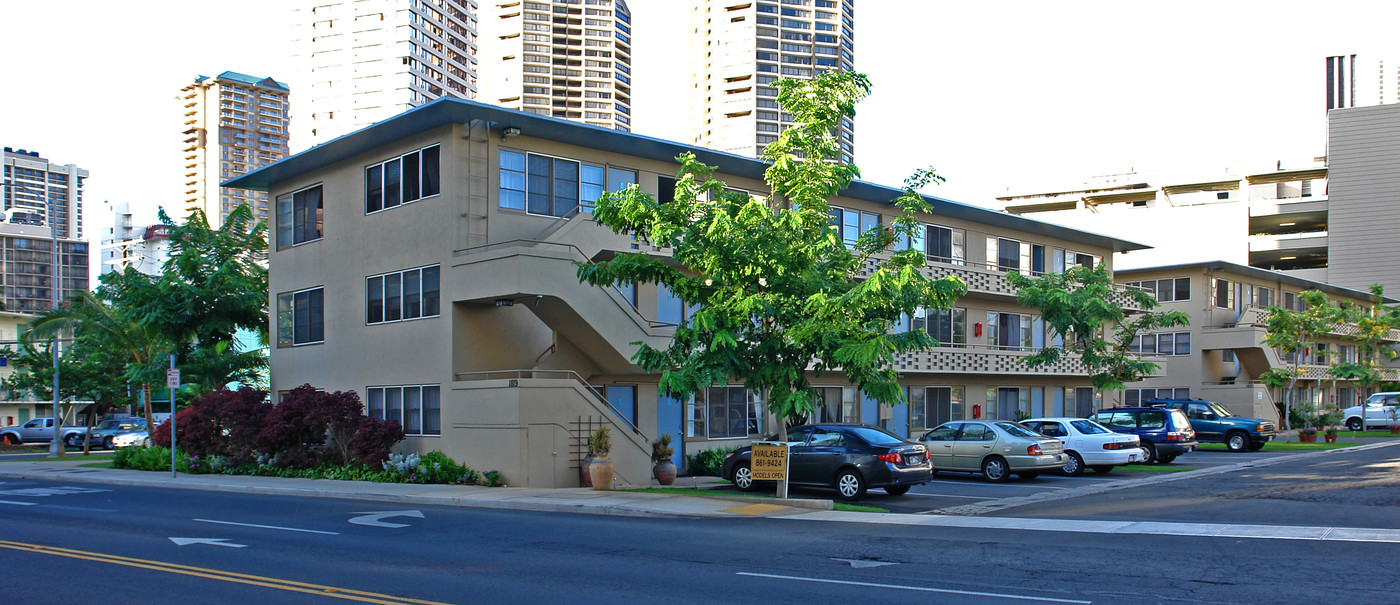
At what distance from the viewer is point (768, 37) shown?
132 meters

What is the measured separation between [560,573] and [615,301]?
13.0 m

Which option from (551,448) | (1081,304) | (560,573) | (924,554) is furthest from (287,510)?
(1081,304)

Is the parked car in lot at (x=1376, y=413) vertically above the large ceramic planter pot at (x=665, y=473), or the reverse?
the large ceramic planter pot at (x=665, y=473)

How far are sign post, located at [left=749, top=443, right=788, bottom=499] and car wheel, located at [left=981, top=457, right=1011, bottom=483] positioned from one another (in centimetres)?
749

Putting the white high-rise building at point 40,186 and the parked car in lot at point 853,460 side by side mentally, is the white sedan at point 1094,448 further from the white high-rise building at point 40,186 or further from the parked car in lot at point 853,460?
the white high-rise building at point 40,186

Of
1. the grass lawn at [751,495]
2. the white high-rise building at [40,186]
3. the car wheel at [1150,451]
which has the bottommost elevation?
the car wheel at [1150,451]

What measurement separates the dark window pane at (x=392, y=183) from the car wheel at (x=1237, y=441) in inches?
1111

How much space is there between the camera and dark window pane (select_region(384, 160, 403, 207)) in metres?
25.8

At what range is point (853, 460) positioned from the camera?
19188mm

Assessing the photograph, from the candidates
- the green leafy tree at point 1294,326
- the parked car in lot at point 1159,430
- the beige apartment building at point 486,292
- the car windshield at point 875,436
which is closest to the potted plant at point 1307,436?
the green leafy tree at point 1294,326

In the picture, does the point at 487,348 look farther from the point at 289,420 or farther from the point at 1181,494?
the point at 1181,494

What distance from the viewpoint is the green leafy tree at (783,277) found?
1680cm

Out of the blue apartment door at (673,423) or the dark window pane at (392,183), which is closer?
the dark window pane at (392,183)

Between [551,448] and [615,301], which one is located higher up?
[615,301]
